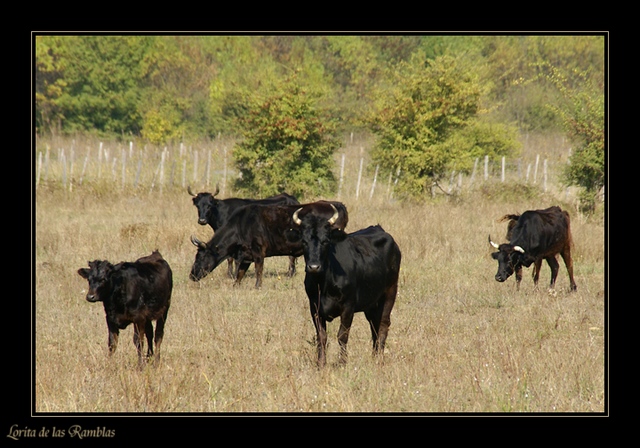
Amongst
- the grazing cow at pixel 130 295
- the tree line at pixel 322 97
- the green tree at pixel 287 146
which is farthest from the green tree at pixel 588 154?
the grazing cow at pixel 130 295

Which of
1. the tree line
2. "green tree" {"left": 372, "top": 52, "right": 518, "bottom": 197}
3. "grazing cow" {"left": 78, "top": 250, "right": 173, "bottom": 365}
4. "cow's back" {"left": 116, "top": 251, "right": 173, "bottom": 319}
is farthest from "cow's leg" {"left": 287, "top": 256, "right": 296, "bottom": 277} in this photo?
"green tree" {"left": 372, "top": 52, "right": 518, "bottom": 197}

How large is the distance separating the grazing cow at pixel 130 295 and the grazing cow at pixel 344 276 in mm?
1686

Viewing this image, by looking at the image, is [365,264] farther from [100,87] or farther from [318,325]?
[100,87]

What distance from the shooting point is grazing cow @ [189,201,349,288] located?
15086mm

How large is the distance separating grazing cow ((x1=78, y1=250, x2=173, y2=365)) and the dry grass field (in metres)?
0.32

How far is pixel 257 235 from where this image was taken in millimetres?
15383

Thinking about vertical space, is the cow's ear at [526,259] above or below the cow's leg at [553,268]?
above

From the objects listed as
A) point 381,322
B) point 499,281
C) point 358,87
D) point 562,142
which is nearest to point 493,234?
point 499,281

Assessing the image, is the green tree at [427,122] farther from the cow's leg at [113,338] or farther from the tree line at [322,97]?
the cow's leg at [113,338]

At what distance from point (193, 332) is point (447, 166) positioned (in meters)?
18.6

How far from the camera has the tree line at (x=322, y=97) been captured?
27.0 meters

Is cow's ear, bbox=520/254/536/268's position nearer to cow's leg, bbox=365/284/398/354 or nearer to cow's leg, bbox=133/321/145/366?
cow's leg, bbox=365/284/398/354

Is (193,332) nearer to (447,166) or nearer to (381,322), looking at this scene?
(381,322)

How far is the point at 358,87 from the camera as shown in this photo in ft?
182
